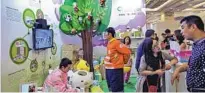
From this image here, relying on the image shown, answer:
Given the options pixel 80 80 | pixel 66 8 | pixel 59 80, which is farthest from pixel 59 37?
pixel 59 80

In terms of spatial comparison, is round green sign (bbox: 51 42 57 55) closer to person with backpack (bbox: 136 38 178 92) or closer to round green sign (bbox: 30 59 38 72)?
round green sign (bbox: 30 59 38 72)

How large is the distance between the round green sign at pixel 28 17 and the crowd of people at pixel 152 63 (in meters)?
0.98

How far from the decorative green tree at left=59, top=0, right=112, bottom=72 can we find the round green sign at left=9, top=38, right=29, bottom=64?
178 centimetres

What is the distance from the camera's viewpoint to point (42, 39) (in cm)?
A: 482

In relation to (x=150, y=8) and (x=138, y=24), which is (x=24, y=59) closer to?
(x=138, y=24)

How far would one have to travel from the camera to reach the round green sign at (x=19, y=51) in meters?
3.90

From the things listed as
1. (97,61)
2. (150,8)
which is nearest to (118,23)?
(97,61)

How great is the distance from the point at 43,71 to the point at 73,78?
0.99 metres

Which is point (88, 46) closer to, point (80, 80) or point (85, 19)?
point (85, 19)

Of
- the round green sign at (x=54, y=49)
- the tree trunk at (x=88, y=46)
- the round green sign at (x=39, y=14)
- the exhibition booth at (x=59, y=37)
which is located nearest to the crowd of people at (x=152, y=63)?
the tree trunk at (x=88, y=46)

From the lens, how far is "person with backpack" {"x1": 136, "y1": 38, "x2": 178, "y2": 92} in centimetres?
332

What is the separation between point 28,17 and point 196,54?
3.03m

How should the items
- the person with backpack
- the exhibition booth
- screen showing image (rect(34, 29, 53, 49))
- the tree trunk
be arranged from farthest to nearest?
the tree trunk → screen showing image (rect(34, 29, 53, 49)) → the exhibition booth → the person with backpack

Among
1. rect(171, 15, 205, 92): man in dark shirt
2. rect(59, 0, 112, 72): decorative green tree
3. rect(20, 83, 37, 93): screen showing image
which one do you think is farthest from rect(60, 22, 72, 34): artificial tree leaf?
rect(171, 15, 205, 92): man in dark shirt
